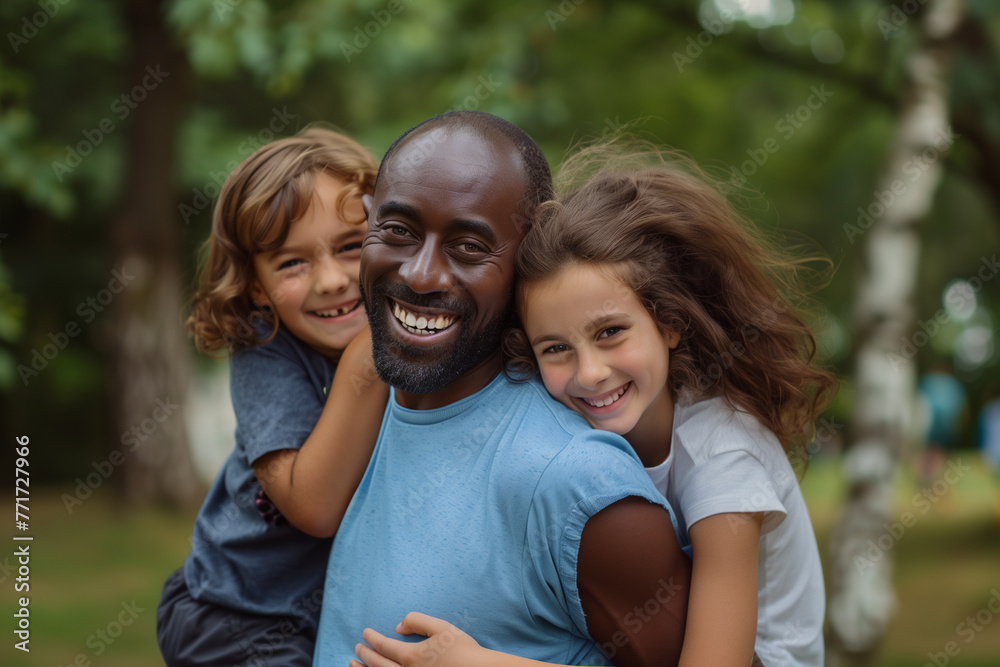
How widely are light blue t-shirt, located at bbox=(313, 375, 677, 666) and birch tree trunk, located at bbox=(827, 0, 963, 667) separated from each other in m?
4.14

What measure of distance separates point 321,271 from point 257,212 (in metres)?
0.25

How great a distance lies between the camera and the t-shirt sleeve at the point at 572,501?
1.76 meters

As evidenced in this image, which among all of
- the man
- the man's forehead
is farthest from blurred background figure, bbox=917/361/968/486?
the man's forehead

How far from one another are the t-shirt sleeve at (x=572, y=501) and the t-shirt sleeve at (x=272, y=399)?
0.81 metres

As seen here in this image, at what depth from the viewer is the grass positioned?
7.45 metres

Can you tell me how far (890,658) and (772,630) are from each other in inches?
247

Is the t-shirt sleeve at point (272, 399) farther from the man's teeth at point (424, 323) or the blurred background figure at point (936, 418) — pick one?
the blurred background figure at point (936, 418)

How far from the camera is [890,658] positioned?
759 cm

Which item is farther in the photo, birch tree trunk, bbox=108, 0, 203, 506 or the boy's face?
birch tree trunk, bbox=108, 0, 203, 506

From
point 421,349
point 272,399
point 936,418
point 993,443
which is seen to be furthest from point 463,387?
point 936,418

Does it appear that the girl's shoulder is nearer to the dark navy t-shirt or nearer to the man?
the man

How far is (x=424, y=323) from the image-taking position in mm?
1971

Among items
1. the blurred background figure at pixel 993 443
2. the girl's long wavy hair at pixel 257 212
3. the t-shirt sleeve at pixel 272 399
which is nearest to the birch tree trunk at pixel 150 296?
the girl's long wavy hair at pixel 257 212

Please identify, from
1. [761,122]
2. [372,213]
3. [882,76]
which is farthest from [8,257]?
[372,213]
